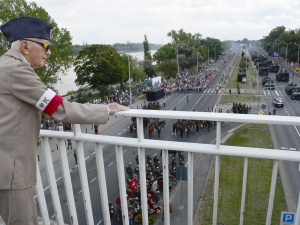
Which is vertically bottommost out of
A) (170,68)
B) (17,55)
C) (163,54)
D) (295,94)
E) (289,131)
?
(289,131)

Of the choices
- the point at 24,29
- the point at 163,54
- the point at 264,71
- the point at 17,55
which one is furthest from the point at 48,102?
the point at 163,54

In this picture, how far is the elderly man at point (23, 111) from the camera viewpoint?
178cm

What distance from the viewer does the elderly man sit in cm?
178

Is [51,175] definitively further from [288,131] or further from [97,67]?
[97,67]

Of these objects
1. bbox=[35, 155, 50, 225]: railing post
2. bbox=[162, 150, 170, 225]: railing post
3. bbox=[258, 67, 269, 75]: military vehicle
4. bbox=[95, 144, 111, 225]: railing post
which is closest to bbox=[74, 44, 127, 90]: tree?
bbox=[258, 67, 269, 75]: military vehicle

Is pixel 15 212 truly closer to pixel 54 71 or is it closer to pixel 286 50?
pixel 54 71

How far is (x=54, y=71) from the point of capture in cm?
2717

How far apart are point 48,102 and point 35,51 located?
37cm

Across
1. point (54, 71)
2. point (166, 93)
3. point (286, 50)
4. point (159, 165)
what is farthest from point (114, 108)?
point (286, 50)

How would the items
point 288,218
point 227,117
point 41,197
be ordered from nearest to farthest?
point 227,117 < point 288,218 < point 41,197

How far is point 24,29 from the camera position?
1.87 metres

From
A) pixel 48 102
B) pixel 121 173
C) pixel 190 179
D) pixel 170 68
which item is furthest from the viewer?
pixel 170 68

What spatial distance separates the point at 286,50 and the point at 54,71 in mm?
55671

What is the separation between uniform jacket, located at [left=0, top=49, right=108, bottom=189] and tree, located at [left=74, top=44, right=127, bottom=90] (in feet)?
116
